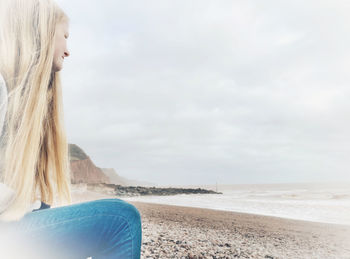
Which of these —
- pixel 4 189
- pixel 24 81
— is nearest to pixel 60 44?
pixel 24 81

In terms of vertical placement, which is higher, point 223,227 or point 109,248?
point 109,248

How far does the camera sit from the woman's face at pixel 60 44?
5.26 ft

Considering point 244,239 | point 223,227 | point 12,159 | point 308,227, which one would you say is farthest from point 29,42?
point 308,227

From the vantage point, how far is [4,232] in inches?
43.6

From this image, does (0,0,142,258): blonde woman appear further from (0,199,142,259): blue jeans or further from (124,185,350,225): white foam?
(124,185,350,225): white foam

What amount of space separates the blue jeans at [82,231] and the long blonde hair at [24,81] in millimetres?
88

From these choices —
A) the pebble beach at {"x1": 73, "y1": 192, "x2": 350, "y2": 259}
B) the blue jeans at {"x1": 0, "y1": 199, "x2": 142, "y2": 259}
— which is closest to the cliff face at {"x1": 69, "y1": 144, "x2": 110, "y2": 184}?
the pebble beach at {"x1": 73, "y1": 192, "x2": 350, "y2": 259}

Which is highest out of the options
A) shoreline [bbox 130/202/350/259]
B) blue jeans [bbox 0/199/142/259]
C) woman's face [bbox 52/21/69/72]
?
woman's face [bbox 52/21/69/72]

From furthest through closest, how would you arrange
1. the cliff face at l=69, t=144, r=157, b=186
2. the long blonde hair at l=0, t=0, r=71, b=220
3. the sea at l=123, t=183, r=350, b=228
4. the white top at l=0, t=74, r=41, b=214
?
the cliff face at l=69, t=144, r=157, b=186 < the sea at l=123, t=183, r=350, b=228 < the long blonde hair at l=0, t=0, r=71, b=220 < the white top at l=0, t=74, r=41, b=214

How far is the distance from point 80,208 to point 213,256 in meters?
4.61

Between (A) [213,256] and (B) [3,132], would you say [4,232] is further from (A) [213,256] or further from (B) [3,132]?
(A) [213,256]

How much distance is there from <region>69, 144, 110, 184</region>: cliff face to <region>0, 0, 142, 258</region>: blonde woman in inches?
2242

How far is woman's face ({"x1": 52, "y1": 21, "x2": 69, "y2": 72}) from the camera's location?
1604 millimetres

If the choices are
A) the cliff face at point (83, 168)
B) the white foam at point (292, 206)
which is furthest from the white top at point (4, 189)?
the cliff face at point (83, 168)
